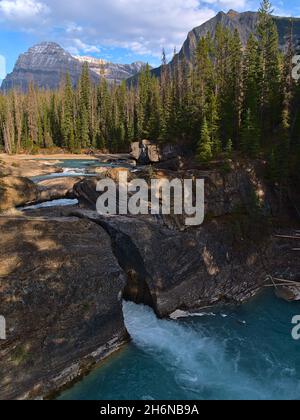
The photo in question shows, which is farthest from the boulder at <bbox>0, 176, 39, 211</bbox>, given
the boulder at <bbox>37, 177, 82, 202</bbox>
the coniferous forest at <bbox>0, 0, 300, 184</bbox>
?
the coniferous forest at <bbox>0, 0, 300, 184</bbox>

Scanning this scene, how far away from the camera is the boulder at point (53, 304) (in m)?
15.2

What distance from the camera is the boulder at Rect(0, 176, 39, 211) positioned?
29.6 meters

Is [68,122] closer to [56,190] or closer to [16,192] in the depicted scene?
[56,190]

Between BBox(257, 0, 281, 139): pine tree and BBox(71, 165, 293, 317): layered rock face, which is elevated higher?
BBox(257, 0, 281, 139): pine tree

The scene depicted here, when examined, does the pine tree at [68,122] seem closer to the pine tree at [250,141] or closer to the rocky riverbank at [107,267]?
the rocky riverbank at [107,267]

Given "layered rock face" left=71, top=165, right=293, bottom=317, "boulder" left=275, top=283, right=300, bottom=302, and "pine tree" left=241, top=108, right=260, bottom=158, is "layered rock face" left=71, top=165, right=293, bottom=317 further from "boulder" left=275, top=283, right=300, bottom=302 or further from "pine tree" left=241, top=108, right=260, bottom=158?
"pine tree" left=241, top=108, right=260, bottom=158

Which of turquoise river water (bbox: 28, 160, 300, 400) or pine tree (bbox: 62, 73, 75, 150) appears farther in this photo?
pine tree (bbox: 62, 73, 75, 150)

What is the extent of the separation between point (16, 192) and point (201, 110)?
104 feet

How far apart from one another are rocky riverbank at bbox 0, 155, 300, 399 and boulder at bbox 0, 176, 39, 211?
205 centimetres

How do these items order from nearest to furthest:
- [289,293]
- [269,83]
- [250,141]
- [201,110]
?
1. [289,293]
2. [250,141]
3. [269,83]
4. [201,110]

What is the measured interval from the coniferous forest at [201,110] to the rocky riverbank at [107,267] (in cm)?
668

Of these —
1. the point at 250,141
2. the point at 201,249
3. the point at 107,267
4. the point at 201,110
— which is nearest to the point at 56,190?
the point at 201,249

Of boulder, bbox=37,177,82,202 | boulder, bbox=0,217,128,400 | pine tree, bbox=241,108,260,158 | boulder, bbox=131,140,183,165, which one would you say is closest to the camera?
boulder, bbox=0,217,128,400

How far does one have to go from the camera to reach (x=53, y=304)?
1667cm
